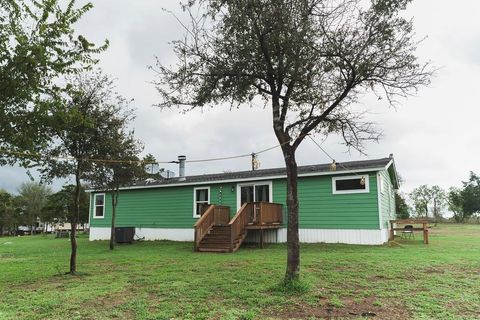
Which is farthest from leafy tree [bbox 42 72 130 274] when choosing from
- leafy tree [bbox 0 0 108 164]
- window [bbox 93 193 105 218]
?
window [bbox 93 193 105 218]

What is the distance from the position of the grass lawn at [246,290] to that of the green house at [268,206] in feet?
14.3

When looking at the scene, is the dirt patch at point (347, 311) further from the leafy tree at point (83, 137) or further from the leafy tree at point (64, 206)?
the leafy tree at point (64, 206)

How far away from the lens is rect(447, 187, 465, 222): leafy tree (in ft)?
153

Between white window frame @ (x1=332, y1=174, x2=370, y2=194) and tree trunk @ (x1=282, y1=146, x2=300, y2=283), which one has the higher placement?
white window frame @ (x1=332, y1=174, x2=370, y2=194)

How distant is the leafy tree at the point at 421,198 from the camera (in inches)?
1849

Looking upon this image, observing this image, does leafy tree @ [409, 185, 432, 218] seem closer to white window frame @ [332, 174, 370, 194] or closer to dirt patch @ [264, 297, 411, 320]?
white window frame @ [332, 174, 370, 194]

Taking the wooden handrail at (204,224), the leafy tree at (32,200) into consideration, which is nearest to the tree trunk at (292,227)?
the wooden handrail at (204,224)

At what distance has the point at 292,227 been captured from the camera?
649cm

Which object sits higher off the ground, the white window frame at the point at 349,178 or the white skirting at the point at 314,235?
the white window frame at the point at 349,178

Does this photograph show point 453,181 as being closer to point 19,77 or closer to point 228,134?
point 228,134

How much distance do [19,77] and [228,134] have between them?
39.0ft

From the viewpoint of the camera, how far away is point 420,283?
6.63 m

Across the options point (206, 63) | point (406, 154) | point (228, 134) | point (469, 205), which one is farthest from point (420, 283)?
point (469, 205)

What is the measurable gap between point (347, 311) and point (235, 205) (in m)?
12.1
